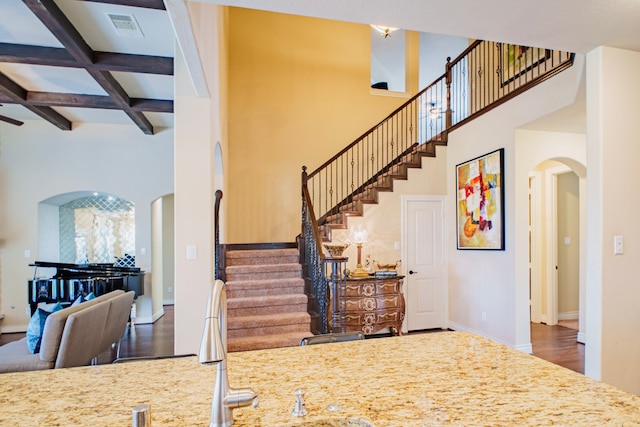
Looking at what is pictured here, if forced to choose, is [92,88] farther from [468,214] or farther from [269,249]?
[468,214]

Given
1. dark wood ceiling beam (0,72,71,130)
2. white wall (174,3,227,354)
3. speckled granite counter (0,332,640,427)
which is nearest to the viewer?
speckled granite counter (0,332,640,427)

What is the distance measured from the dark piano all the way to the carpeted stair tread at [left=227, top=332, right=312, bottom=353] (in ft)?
8.25

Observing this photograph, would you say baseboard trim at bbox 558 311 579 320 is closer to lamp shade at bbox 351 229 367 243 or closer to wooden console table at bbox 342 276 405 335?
wooden console table at bbox 342 276 405 335

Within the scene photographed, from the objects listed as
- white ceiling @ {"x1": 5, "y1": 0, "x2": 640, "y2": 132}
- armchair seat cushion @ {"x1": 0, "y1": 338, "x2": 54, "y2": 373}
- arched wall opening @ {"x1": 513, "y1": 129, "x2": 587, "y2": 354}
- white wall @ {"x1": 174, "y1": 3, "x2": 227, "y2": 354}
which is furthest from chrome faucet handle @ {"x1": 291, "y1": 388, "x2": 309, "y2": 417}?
arched wall opening @ {"x1": 513, "y1": 129, "x2": 587, "y2": 354}

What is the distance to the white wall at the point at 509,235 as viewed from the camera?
3.87m

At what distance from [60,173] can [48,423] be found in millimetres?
6363

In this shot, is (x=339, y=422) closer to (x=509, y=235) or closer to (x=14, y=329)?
(x=509, y=235)

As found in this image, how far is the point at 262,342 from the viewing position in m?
3.85

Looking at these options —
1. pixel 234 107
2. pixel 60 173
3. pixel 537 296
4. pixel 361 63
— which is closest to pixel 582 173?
pixel 537 296

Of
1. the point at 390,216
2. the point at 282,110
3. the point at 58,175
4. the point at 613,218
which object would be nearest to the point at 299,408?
the point at 613,218

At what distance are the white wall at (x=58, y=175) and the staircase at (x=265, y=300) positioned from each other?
2.20 meters

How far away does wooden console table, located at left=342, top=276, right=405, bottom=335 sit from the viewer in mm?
4520

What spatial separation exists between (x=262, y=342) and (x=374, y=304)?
62.2 inches

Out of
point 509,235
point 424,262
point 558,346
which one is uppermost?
point 509,235
